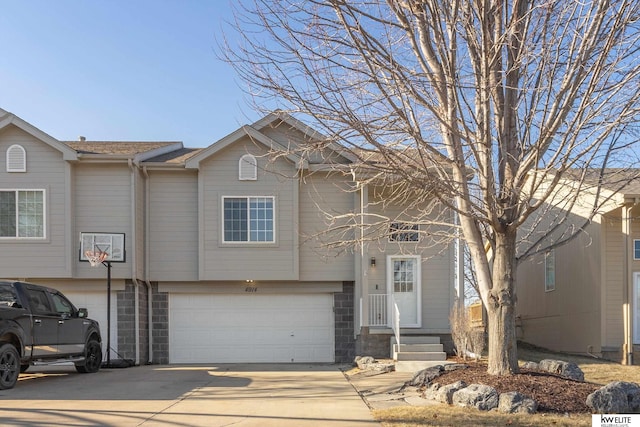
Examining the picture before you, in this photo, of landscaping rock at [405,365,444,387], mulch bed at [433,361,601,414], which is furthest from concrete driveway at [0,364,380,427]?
mulch bed at [433,361,601,414]

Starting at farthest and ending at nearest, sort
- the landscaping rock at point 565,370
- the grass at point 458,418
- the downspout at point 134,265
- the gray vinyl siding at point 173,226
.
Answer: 1. the gray vinyl siding at point 173,226
2. the downspout at point 134,265
3. the landscaping rock at point 565,370
4. the grass at point 458,418

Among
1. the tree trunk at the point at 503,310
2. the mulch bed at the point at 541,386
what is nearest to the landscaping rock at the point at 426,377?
the mulch bed at the point at 541,386

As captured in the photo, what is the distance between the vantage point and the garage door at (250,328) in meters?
15.9

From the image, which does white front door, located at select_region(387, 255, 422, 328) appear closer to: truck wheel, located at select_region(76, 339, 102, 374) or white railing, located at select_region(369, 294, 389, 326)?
white railing, located at select_region(369, 294, 389, 326)

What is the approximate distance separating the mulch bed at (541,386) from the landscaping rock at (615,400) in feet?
0.44

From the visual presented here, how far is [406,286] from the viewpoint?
1580 centimetres

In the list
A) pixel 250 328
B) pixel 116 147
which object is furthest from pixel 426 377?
pixel 116 147

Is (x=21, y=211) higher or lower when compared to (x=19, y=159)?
lower

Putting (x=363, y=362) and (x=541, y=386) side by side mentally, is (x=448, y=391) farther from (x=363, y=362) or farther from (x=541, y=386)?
(x=363, y=362)

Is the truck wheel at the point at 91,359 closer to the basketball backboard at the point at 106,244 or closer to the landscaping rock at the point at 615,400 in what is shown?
the basketball backboard at the point at 106,244

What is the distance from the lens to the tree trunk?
892 cm

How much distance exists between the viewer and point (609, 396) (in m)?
7.61

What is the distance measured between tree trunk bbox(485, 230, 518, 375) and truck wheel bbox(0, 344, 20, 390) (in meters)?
8.07

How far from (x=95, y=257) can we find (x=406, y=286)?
8287 millimetres
